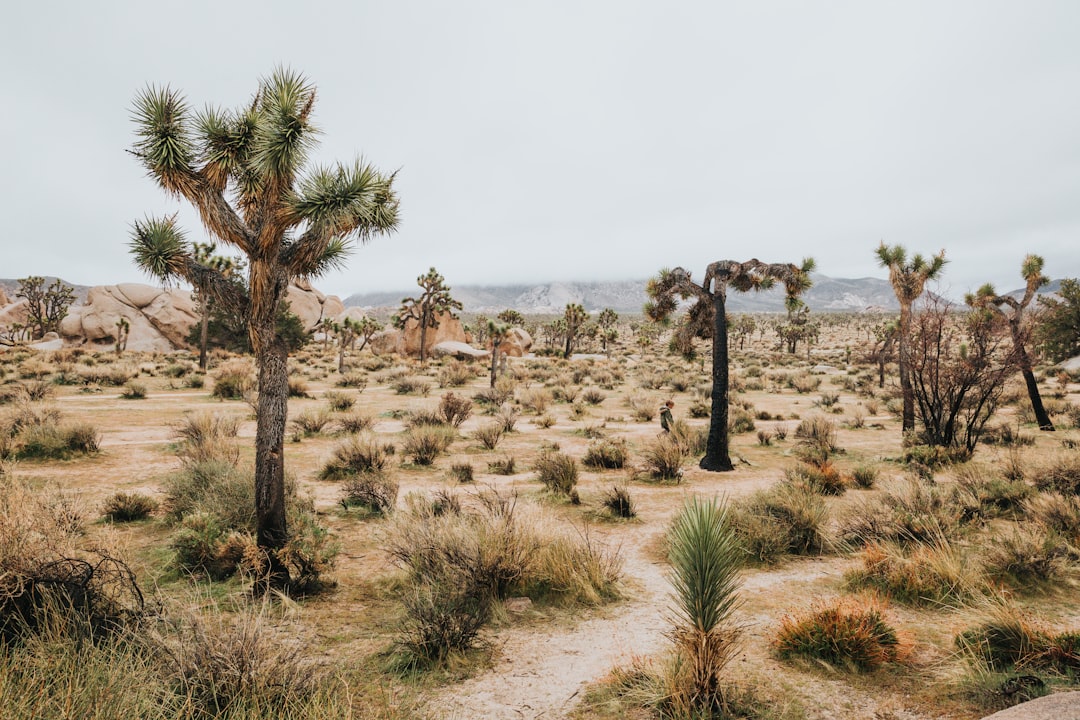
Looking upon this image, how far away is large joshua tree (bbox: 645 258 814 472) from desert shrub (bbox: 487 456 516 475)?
4948mm

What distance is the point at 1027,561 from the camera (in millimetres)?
6121

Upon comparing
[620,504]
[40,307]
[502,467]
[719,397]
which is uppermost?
[40,307]

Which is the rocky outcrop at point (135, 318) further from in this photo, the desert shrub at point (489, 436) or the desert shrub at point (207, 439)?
the desert shrub at point (489, 436)

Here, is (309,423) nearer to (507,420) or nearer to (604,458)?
(507,420)

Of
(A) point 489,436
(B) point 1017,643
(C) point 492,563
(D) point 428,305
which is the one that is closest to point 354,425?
(A) point 489,436

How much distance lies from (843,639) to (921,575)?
2190 mm

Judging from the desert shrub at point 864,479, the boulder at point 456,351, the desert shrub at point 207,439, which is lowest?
the desert shrub at point 864,479

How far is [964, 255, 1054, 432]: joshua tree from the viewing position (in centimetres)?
1448

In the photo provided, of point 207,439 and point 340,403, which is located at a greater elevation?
point 207,439

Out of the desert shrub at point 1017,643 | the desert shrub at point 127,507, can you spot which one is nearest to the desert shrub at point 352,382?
the desert shrub at point 127,507

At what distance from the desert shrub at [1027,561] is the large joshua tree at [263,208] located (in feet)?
28.5

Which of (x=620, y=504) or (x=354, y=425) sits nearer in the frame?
(x=620, y=504)

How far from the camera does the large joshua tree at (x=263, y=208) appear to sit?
18.9 feet

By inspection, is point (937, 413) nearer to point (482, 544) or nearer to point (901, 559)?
point (901, 559)
